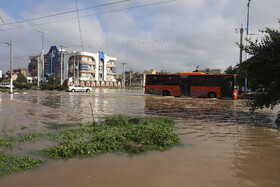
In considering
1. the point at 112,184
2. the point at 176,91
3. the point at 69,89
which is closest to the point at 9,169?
the point at 112,184

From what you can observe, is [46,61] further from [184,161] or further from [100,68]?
[184,161]

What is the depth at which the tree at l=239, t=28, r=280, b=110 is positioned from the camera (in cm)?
855

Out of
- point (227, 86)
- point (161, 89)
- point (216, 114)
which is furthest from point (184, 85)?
point (216, 114)

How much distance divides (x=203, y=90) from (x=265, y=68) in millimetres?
16407

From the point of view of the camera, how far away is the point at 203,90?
25.0 meters

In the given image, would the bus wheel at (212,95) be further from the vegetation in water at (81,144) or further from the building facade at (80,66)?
the building facade at (80,66)

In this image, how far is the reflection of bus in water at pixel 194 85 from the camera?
78.3 feet

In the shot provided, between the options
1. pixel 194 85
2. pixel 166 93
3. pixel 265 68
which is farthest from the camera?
pixel 166 93

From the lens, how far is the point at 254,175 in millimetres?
4098

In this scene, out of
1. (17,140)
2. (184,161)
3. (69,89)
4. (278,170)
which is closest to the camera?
(278,170)

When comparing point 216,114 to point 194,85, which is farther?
point 194,85

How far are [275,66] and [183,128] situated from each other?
416 cm

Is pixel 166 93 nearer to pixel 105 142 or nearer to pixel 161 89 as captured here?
pixel 161 89

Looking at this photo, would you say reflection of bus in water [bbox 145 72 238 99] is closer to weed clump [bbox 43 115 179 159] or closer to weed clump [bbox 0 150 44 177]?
weed clump [bbox 43 115 179 159]
